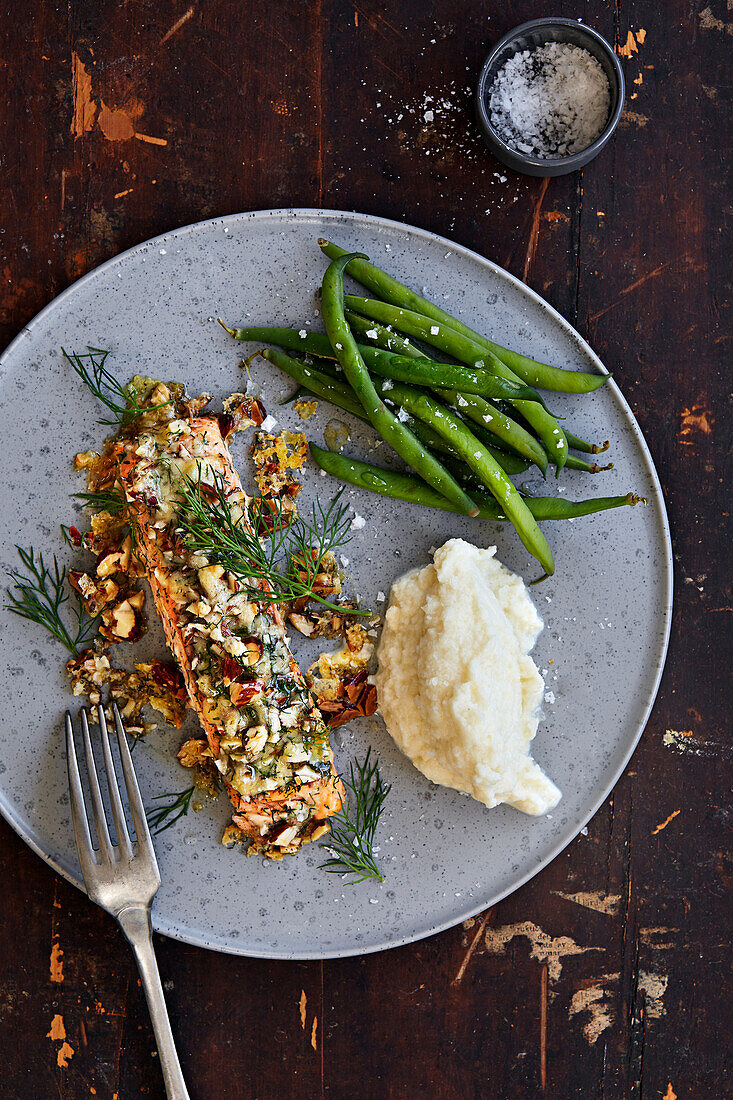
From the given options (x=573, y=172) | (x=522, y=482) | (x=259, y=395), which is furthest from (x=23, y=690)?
(x=573, y=172)

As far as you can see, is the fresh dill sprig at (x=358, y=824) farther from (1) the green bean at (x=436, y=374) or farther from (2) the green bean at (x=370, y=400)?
(1) the green bean at (x=436, y=374)

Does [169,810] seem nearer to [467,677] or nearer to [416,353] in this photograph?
[467,677]

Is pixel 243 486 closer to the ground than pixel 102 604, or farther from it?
farther from it

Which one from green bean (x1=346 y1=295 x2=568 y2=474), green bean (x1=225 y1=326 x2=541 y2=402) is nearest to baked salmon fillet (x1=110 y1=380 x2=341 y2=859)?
green bean (x1=225 y1=326 x2=541 y2=402)

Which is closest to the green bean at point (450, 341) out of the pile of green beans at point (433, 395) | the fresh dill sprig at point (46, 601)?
the pile of green beans at point (433, 395)

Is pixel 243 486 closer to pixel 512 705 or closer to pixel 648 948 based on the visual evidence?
pixel 512 705

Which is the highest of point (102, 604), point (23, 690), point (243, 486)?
point (243, 486)

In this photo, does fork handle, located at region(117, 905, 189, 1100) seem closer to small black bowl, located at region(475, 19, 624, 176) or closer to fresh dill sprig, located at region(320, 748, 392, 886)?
fresh dill sprig, located at region(320, 748, 392, 886)
